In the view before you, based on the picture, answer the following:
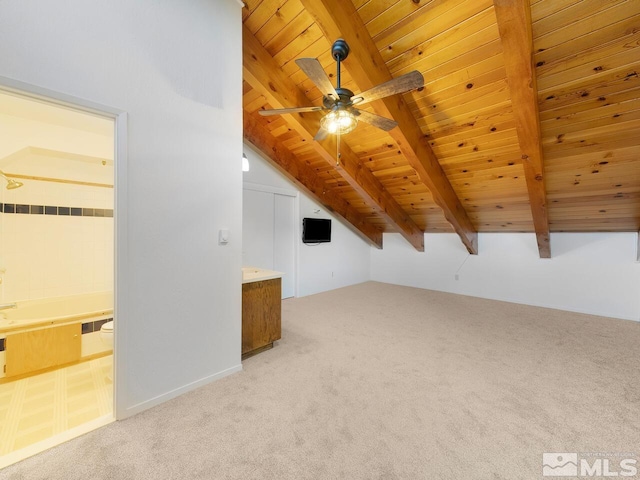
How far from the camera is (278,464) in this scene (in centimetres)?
132

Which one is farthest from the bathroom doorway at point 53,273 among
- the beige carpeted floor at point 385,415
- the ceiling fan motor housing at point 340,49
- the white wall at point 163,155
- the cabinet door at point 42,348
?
the ceiling fan motor housing at point 340,49

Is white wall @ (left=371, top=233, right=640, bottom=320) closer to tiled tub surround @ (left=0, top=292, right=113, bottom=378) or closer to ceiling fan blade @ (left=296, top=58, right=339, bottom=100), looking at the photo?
ceiling fan blade @ (left=296, top=58, right=339, bottom=100)

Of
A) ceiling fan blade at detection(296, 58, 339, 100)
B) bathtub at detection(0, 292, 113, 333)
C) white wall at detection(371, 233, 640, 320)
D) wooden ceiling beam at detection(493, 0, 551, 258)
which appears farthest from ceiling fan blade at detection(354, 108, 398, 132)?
white wall at detection(371, 233, 640, 320)

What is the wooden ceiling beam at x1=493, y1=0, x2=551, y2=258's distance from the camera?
1.62 meters

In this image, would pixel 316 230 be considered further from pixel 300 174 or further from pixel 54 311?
pixel 54 311

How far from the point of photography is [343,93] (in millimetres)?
1679

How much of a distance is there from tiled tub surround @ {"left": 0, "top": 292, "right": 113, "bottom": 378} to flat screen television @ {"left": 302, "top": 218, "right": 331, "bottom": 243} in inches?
118

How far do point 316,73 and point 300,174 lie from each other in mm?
2858

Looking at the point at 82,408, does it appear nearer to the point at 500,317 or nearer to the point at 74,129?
the point at 74,129

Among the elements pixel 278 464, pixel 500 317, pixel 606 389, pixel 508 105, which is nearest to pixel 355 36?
pixel 508 105

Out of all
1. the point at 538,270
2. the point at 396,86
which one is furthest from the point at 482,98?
the point at 538,270

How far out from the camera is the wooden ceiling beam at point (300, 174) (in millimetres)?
3872

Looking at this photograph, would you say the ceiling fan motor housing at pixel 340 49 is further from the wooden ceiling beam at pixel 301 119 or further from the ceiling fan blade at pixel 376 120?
the wooden ceiling beam at pixel 301 119

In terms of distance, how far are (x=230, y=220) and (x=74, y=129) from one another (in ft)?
7.45
